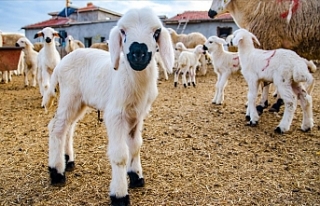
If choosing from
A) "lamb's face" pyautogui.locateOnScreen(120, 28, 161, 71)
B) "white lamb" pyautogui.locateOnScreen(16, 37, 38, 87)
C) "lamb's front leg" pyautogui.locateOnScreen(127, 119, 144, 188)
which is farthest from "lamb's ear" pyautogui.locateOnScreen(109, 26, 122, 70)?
"white lamb" pyautogui.locateOnScreen(16, 37, 38, 87)

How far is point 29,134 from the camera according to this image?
177 inches

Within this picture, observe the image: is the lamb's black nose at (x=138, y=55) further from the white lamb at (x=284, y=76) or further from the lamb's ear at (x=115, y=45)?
the white lamb at (x=284, y=76)

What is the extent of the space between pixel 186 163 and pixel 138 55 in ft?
5.61

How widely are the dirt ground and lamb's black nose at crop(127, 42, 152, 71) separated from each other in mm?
1199

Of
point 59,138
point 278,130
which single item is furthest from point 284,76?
point 59,138

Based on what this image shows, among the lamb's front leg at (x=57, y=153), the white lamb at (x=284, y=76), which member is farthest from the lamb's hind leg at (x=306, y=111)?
the lamb's front leg at (x=57, y=153)

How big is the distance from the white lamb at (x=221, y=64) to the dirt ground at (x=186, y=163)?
1.05 meters

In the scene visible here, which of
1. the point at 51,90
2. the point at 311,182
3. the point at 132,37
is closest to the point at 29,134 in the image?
the point at 51,90

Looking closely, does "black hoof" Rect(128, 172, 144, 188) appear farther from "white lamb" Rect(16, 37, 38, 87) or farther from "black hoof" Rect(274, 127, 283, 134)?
"white lamb" Rect(16, 37, 38, 87)

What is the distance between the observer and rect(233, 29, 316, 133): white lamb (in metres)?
4.28

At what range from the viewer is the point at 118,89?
243 cm

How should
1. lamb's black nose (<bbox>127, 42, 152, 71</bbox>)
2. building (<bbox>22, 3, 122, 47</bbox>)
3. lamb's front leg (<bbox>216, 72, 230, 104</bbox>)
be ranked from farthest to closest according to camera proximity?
building (<bbox>22, 3, 122, 47</bbox>) → lamb's front leg (<bbox>216, 72, 230, 104</bbox>) → lamb's black nose (<bbox>127, 42, 152, 71</bbox>)

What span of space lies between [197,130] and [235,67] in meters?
2.77

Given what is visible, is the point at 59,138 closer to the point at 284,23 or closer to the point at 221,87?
the point at 284,23
